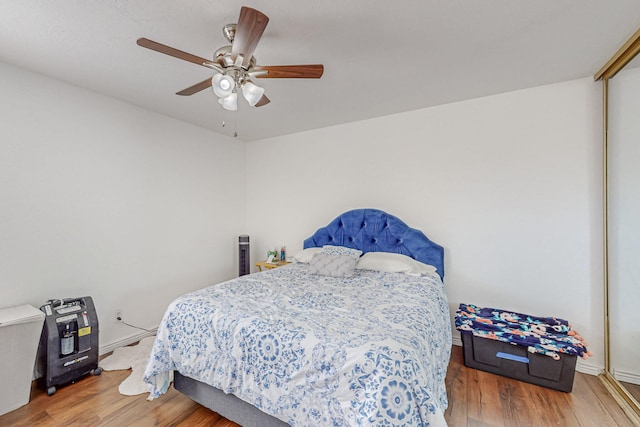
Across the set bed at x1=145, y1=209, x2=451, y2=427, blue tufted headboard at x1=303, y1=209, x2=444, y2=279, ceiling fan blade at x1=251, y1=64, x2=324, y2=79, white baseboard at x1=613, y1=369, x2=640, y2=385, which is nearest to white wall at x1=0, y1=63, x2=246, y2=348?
bed at x1=145, y1=209, x2=451, y2=427

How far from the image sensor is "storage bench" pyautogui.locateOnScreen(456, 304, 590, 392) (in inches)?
81.0

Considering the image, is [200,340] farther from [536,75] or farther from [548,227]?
[536,75]

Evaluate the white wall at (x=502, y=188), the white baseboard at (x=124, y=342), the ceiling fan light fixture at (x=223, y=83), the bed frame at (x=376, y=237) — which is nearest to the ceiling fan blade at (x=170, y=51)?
the ceiling fan light fixture at (x=223, y=83)

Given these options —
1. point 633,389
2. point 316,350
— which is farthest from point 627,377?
point 316,350

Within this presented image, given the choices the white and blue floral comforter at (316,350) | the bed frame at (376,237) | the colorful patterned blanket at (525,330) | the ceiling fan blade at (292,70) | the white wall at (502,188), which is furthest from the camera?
the bed frame at (376,237)

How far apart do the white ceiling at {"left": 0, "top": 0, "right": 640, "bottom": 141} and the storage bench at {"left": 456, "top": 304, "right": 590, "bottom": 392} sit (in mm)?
2099

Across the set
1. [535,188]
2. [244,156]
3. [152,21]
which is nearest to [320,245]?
[244,156]

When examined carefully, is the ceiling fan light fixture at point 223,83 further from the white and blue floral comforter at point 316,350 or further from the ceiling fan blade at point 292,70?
the white and blue floral comforter at point 316,350

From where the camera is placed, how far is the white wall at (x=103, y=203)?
2.18 metres

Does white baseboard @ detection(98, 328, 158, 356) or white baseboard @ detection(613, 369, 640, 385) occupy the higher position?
white baseboard @ detection(613, 369, 640, 385)

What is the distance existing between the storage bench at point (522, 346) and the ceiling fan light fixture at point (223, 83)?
2586 mm

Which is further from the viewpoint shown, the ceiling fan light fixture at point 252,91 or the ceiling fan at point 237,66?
the ceiling fan light fixture at point 252,91

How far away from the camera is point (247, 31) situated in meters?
1.36

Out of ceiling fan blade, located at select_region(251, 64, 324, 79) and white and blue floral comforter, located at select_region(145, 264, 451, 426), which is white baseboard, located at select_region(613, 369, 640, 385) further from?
ceiling fan blade, located at select_region(251, 64, 324, 79)
